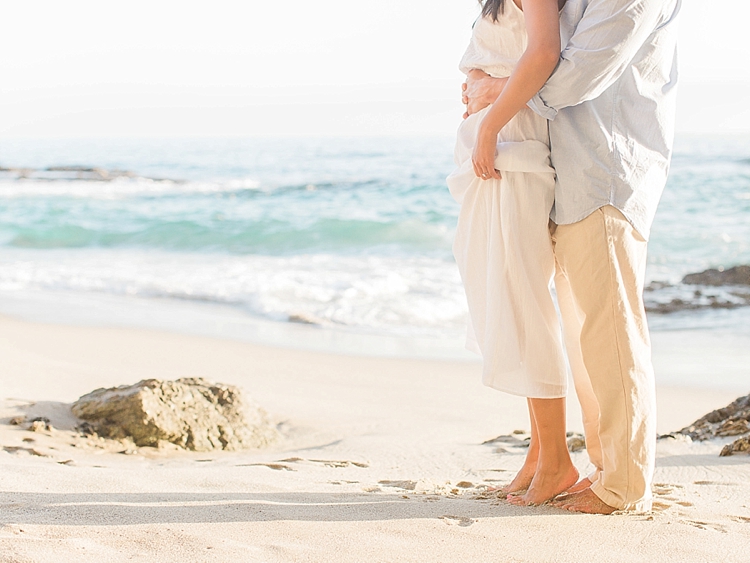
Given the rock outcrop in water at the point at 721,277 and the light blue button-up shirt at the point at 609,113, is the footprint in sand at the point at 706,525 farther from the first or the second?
the rock outcrop in water at the point at 721,277

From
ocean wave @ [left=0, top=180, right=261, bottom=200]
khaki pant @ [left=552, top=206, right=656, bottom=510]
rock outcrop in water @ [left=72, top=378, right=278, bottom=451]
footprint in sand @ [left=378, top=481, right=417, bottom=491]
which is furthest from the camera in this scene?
ocean wave @ [left=0, top=180, right=261, bottom=200]

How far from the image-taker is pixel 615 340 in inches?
79.9

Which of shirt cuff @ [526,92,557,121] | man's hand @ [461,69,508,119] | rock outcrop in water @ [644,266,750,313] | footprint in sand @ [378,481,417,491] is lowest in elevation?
footprint in sand @ [378,481,417,491]

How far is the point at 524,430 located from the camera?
11.6 feet

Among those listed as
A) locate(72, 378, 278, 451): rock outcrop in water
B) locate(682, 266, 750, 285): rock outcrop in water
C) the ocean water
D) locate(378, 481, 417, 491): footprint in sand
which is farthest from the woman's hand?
locate(682, 266, 750, 285): rock outcrop in water

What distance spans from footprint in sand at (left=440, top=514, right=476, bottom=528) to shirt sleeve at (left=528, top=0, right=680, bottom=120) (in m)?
1.11

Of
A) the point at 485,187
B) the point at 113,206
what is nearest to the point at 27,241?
the point at 113,206

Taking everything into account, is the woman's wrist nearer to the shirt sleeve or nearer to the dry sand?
the shirt sleeve

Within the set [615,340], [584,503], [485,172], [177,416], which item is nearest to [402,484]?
[584,503]

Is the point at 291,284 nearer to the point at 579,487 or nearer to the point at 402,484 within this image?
the point at 402,484

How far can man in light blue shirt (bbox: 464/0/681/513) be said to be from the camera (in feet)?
6.40

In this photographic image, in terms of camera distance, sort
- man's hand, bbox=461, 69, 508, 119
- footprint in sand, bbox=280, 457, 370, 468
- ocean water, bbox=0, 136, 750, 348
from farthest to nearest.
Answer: ocean water, bbox=0, 136, 750, 348, footprint in sand, bbox=280, 457, 370, 468, man's hand, bbox=461, 69, 508, 119

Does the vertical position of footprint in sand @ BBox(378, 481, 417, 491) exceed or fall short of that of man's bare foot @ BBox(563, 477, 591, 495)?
it falls short

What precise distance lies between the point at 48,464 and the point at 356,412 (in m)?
1.67
